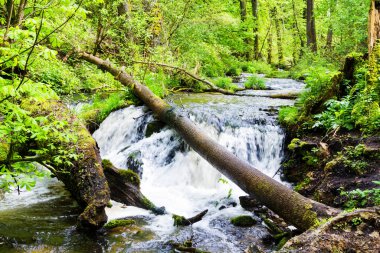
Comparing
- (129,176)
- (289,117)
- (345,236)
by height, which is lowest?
(129,176)

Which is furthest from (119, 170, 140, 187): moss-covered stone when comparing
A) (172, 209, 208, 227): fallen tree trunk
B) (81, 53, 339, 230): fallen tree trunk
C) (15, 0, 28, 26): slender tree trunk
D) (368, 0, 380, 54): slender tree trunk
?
(368, 0, 380, 54): slender tree trunk

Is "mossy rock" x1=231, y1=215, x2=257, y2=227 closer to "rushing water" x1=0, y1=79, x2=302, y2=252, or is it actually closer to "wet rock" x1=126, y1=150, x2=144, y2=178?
"rushing water" x1=0, y1=79, x2=302, y2=252

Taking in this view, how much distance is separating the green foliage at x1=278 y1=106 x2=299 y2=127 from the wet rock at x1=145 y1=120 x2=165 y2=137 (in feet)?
10.3

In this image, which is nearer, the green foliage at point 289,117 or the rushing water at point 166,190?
the rushing water at point 166,190

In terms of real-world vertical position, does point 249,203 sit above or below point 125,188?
below

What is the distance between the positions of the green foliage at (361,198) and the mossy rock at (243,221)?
4.72 ft

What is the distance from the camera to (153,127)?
9031 mm

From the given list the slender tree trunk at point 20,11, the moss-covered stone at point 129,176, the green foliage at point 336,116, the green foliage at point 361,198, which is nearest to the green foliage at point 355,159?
the green foliage at point 361,198

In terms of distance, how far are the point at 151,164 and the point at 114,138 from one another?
2.09m

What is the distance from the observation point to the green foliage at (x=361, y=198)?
4.18 metres

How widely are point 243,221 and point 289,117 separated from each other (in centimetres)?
342

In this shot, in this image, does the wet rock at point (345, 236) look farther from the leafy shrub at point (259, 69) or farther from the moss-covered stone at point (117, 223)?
the leafy shrub at point (259, 69)

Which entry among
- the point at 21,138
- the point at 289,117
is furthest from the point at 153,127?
the point at 21,138

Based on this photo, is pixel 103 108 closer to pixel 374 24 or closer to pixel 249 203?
pixel 249 203
